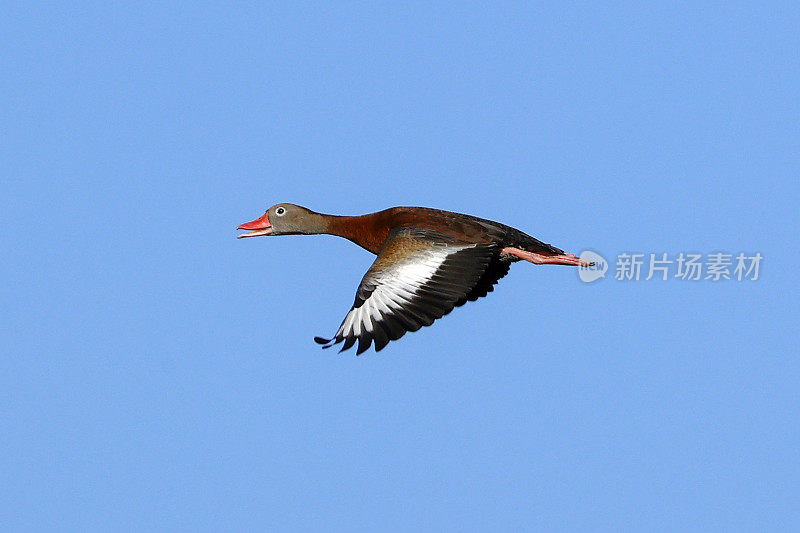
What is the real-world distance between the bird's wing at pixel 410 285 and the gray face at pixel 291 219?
67.4 inches

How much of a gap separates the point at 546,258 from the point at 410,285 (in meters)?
1.79

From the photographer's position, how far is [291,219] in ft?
36.9

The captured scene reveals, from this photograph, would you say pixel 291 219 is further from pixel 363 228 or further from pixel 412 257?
pixel 412 257

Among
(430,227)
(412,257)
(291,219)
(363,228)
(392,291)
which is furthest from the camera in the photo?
(291,219)

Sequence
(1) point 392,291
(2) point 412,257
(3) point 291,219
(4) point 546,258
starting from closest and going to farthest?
(1) point 392,291 < (2) point 412,257 < (4) point 546,258 < (3) point 291,219

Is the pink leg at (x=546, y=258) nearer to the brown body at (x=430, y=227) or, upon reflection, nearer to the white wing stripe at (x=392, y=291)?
the brown body at (x=430, y=227)

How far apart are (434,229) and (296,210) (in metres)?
2.06

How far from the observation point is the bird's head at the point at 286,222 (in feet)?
36.7

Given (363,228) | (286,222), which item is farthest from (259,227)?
(363,228)

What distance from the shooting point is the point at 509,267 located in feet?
34.0

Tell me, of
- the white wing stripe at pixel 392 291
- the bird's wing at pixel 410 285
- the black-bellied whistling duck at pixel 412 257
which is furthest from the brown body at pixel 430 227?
the white wing stripe at pixel 392 291

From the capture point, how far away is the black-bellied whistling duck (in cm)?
867

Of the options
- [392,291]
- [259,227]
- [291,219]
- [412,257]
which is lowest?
[392,291]

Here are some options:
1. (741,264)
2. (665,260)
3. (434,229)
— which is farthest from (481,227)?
(741,264)
